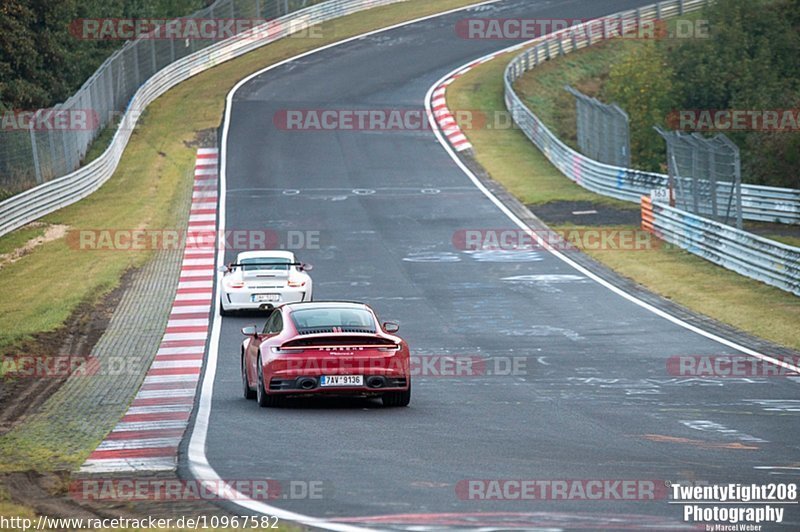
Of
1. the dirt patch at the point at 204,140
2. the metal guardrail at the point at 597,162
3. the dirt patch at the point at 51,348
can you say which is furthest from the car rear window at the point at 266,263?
the dirt patch at the point at 204,140

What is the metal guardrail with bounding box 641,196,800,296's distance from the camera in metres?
25.3

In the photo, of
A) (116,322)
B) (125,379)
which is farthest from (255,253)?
(125,379)

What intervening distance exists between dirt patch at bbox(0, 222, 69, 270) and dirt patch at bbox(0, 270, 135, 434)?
301 cm

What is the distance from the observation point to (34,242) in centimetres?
3297

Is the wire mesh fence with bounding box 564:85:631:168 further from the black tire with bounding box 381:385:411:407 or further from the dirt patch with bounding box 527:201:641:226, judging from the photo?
the black tire with bounding box 381:385:411:407

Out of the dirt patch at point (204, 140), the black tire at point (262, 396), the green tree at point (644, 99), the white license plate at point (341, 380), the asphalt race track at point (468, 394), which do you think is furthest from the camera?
the green tree at point (644, 99)

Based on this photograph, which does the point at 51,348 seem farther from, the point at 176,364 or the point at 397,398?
the point at 397,398

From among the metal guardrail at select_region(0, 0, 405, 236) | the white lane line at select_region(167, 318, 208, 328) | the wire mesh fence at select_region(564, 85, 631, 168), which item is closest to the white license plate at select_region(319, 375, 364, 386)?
the white lane line at select_region(167, 318, 208, 328)

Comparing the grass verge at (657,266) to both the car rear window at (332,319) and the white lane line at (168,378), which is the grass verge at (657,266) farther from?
the white lane line at (168,378)

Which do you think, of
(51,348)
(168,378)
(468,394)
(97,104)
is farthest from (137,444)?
(97,104)

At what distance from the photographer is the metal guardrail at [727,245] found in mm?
25344

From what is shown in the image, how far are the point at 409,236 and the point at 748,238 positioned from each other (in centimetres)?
988

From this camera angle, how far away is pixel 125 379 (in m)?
18.5

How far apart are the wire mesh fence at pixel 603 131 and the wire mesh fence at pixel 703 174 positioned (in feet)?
29.0
